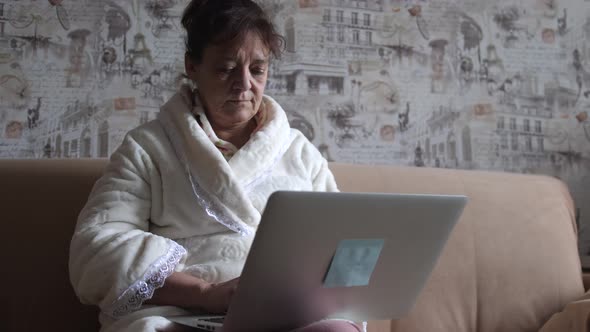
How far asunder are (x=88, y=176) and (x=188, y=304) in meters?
0.56

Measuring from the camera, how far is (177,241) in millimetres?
1221

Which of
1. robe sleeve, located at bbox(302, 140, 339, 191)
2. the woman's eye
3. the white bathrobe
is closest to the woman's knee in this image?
the white bathrobe

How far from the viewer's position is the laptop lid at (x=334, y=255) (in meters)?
0.85

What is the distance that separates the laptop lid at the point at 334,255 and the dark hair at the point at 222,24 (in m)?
0.53

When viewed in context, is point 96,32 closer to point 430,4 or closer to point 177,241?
point 177,241

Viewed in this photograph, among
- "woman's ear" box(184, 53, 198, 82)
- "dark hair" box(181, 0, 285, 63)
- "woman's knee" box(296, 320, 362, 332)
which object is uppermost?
"dark hair" box(181, 0, 285, 63)

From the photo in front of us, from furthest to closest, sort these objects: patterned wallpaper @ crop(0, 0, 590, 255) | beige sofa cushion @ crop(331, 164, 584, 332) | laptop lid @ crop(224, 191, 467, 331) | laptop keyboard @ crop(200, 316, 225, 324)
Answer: patterned wallpaper @ crop(0, 0, 590, 255) → beige sofa cushion @ crop(331, 164, 584, 332) → laptop keyboard @ crop(200, 316, 225, 324) → laptop lid @ crop(224, 191, 467, 331)

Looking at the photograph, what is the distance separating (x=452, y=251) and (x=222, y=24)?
0.83 meters

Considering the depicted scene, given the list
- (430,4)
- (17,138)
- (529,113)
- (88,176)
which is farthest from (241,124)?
(529,113)

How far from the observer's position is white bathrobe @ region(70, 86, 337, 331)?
108 cm

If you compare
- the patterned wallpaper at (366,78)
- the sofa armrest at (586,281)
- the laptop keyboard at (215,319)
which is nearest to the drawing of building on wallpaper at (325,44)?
the patterned wallpaper at (366,78)

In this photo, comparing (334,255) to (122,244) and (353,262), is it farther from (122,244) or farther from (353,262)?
(122,244)

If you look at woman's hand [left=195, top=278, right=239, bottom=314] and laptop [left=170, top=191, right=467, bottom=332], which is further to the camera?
woman's hand [left=195, top=278, right=239, bottom=314]

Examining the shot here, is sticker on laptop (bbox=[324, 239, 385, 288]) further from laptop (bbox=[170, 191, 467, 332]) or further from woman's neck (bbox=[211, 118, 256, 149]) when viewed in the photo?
woman's neck (bbox=[211, 118, 256, 149])
